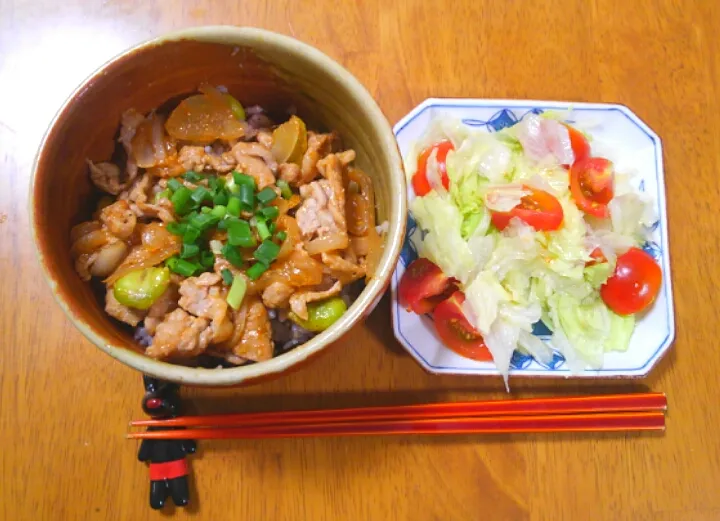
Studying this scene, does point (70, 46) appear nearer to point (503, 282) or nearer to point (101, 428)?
point (101, 428)

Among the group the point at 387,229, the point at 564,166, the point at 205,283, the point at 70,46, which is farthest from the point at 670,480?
the point at 70,46

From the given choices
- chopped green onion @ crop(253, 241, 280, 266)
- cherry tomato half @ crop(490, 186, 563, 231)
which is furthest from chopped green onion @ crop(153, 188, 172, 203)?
cherry tomato half @ crop(490, 186, 563, 231)

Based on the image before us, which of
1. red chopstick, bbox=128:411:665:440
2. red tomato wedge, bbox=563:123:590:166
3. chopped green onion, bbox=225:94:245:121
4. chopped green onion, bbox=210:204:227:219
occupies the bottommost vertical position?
red chopstick, bbox=128:411:665:440

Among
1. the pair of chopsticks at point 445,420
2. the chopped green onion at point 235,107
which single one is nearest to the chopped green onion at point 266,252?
the chopped green onion at point 235,107

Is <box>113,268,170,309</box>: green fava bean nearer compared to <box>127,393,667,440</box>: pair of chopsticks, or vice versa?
<box>113,268,170,309</box>: green fava bean

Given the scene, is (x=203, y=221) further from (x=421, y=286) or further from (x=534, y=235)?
(x=534, y=235)

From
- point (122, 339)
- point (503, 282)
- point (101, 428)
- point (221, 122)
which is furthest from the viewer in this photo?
point (503, 282)

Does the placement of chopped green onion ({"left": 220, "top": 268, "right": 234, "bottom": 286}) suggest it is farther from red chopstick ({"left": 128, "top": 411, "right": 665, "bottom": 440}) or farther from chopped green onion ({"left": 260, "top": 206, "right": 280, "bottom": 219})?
red chopstick ({"left": 128, "top": 411, "right": 665, "bottom": 440})
